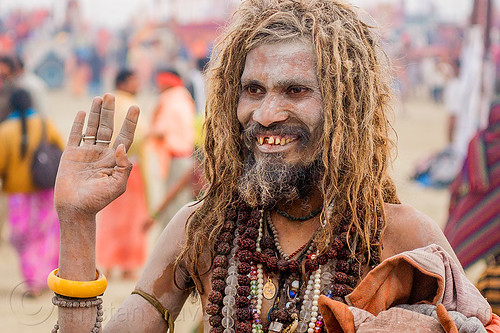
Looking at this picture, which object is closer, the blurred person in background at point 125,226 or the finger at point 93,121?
the finger at point 93,121

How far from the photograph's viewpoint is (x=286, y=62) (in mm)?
2338

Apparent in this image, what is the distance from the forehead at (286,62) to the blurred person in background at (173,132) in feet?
17.1

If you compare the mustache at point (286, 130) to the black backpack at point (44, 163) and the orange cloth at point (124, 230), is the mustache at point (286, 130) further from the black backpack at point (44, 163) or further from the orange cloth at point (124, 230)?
the orange cloth at point (124, 230)

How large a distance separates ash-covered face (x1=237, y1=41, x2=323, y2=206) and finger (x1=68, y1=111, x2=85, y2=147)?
0.57m

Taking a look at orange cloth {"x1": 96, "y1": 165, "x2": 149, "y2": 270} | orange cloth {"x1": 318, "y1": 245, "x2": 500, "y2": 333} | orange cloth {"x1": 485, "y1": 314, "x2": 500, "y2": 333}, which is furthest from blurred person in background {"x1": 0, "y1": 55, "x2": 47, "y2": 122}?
orange cloth {"x1": 485, "y1": 314, "x2": 500, "y2": 333}

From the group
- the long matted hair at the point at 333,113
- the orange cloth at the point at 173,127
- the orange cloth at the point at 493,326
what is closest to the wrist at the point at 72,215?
the long matted hair at the point at 333,113

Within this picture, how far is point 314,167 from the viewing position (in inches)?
94.3

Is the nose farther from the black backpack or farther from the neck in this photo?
the black backpack

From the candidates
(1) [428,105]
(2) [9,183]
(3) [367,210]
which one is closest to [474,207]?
(3) [367,210]

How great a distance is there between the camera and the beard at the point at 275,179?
7.68 ft

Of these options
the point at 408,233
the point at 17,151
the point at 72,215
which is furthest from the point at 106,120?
the point at 17,151

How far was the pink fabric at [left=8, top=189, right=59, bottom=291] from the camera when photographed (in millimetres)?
7156

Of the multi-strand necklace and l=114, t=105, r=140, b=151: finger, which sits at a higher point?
l=114, t=105, r=140, b=151: finger

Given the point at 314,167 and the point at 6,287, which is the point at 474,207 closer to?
the point at 314,167
